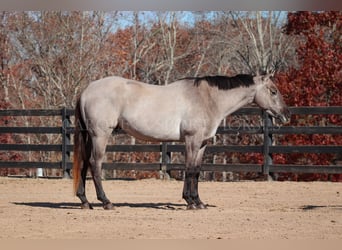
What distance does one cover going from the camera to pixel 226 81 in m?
8.34

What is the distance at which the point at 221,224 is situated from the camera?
21.6 feet

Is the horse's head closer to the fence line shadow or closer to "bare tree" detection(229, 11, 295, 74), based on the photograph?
the fence line shadow

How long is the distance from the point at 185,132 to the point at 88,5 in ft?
9.46

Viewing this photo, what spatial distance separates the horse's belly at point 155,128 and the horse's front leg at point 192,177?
23 centimetres

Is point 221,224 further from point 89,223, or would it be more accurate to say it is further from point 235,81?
point 235,81

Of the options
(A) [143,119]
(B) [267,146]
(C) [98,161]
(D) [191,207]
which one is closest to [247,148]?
(B) [267,146]

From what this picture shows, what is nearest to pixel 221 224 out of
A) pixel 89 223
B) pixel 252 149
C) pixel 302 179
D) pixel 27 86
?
pixel 89 223

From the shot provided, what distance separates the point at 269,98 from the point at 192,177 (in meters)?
1.48

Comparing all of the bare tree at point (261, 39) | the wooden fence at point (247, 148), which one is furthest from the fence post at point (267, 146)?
the bare tree at point (261, 39)

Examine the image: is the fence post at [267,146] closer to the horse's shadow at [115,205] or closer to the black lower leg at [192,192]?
the horse's shadow at [115,205]

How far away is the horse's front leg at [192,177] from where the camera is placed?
796cm

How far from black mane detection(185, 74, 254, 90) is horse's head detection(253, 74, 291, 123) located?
0.12m

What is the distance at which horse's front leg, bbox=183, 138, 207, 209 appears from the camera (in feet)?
26.1

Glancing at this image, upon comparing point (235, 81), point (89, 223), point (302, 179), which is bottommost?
point (302, 179)
